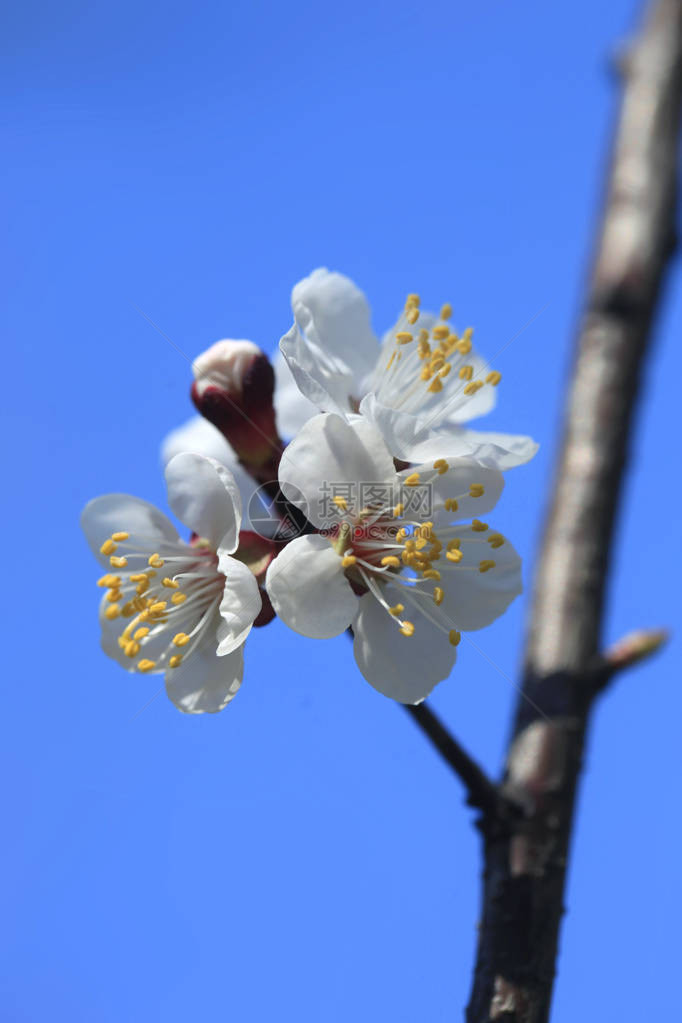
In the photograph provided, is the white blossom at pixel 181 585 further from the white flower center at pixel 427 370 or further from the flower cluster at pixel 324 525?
the white flower center at pixel 427 370

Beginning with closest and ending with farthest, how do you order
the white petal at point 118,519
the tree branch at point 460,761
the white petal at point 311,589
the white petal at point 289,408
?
the white petal at point 311,589 < the tree branch at point 460,761 < the white petal at point 118,519 < the white petal at point 289,408

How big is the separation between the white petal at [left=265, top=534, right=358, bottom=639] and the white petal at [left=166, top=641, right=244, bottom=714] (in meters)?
0.15

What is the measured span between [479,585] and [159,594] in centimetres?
45

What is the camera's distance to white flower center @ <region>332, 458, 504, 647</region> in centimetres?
111

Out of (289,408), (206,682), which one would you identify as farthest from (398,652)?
(289,408)

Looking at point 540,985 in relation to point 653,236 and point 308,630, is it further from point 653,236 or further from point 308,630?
point 653,236

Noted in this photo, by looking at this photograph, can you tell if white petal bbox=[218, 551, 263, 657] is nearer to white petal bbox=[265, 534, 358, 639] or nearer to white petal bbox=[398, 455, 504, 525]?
white petal bbox=[265, 534, 358, 639]

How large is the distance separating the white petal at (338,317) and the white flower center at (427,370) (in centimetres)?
3

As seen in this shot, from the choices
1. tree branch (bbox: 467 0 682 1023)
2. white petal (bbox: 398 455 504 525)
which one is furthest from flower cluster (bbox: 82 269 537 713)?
tree branch (bbox: 467 0 682 1023)

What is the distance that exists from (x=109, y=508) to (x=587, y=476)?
70cm

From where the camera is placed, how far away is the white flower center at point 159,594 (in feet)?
3.97

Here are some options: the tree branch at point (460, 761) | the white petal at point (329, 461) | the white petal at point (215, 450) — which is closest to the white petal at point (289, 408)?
the white petal at point (215, 450)

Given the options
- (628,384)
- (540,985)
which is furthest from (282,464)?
(540,985)

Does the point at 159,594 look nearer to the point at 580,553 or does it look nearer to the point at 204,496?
the point at 204,496
